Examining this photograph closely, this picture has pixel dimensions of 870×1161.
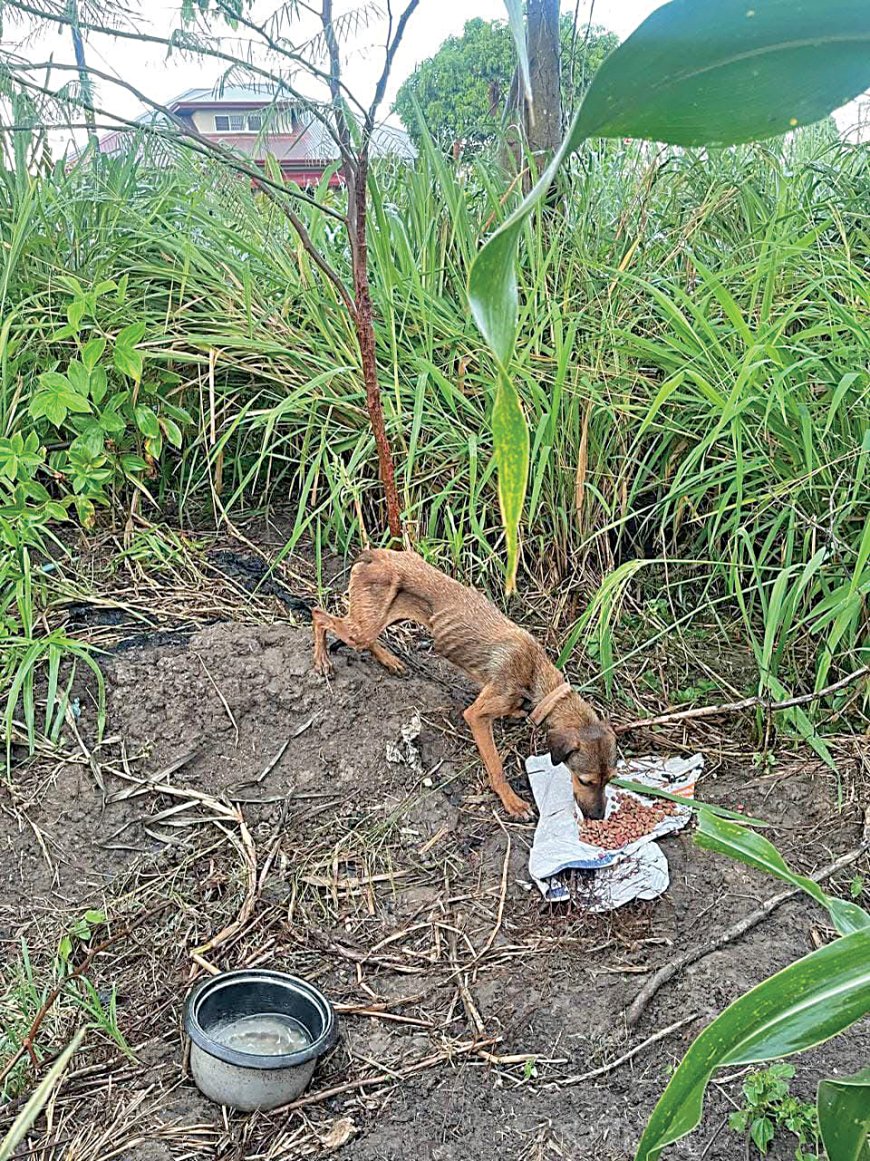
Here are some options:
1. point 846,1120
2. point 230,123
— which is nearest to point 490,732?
point 846,1120

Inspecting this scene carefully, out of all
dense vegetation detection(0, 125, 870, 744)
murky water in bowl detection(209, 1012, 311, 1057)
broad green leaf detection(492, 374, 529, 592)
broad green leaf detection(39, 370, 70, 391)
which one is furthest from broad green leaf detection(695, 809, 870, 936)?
broad green leaf detection(39, 370, 70, 391)

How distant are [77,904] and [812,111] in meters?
2.26

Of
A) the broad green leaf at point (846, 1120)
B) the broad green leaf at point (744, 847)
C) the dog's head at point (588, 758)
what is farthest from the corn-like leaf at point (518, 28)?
the dog's head at point (588, 758)

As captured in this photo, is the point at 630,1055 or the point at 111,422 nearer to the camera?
the point at 630,1055

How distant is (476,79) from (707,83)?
37.1 feet

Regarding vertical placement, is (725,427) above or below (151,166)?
below

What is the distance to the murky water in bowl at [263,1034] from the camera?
2086 millimetres

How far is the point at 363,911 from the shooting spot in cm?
243

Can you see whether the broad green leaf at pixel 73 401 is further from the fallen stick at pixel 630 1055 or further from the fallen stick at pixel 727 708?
the fallen stick at pixel 630 1055

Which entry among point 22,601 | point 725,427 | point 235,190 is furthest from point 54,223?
point 725,427

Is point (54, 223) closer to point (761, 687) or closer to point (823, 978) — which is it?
point (761, 687)

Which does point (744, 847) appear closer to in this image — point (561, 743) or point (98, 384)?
point (561, 743)

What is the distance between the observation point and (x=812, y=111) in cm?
72

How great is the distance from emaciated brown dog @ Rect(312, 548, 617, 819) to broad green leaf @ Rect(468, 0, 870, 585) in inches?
80.2
